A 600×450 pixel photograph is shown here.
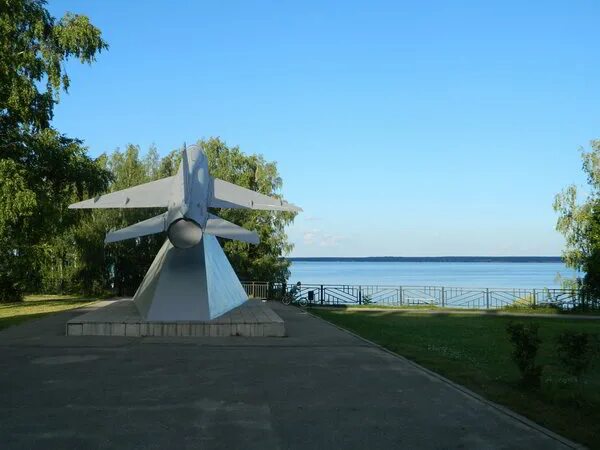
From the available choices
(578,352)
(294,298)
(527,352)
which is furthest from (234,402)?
(294,298)

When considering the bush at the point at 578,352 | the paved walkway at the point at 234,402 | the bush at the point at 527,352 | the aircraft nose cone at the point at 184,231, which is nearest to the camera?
the paved walkway at the point at 234,402

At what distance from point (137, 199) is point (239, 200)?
2849 mm

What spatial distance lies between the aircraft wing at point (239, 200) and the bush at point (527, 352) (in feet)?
28.3

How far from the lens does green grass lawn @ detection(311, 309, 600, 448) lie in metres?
6.52

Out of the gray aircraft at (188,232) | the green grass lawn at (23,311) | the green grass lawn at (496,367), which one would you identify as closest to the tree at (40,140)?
the green grass lawn at (23,311)

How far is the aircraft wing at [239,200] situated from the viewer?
52.4ft

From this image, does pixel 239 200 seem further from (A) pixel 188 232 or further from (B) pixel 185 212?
(B) pixel 185 212

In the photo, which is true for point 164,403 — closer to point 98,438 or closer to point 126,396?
point 126,396

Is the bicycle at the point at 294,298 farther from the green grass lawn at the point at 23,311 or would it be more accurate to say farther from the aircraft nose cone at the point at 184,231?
the aircraft nose cone at the point at 184,231

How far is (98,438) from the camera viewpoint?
5477 mm

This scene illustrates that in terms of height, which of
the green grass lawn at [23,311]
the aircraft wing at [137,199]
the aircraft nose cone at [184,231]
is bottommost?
the green grass lawn at [23,311]

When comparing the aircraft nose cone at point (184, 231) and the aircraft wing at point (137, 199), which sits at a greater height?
the aircraft wing at point (137, 199)

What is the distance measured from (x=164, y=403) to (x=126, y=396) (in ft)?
2.11

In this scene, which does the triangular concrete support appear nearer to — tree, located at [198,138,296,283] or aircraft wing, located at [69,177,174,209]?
aircraft wing, located at [69,177,174,209]
